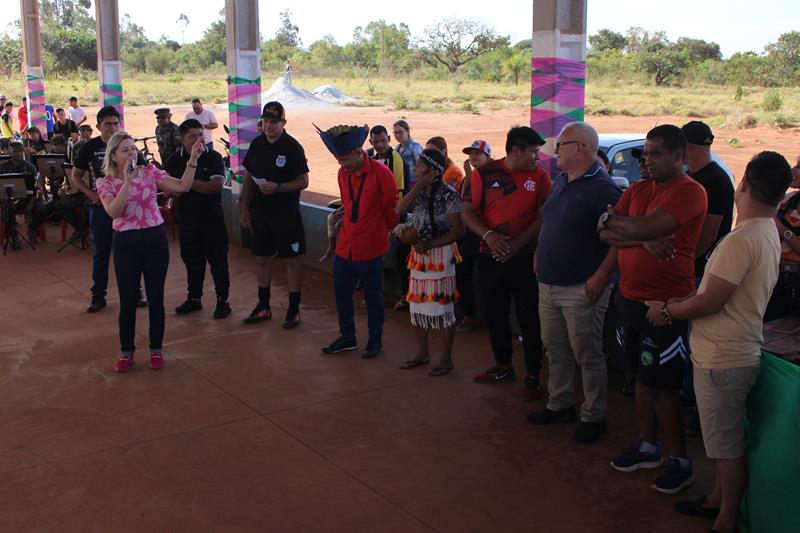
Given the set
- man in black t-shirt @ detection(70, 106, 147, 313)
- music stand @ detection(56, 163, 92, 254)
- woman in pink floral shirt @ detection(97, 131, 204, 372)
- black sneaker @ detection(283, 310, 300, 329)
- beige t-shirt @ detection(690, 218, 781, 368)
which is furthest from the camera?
music stand @ detection(56, 163, 92, 254)

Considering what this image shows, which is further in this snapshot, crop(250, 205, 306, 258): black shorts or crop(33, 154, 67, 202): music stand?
crop(33, 154, 67, 202): music stand

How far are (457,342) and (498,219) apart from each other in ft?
6.45

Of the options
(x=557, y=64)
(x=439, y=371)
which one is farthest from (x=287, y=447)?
(x=557, y=64)

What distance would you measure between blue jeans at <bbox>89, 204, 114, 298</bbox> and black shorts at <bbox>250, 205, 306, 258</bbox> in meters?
1.69

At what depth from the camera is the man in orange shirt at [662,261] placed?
4836 millimetres

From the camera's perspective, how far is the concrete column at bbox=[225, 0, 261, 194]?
1272 cm

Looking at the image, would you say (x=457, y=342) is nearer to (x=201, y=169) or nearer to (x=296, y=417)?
(x=296, y=417)

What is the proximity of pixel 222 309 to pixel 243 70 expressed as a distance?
4.93 meters

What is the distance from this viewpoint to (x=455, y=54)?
7481cm

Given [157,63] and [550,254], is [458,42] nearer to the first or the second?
[157,63]

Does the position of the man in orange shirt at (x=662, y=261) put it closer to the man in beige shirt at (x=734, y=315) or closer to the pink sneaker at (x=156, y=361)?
the man in beige shirt at (x=734, y=315)

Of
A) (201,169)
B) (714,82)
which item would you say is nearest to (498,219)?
(201,169)

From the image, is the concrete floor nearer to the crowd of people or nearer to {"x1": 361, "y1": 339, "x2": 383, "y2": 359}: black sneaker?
{"x1": 361, "y1": 339, "x2": 383, "y2": 359}: black sneaker

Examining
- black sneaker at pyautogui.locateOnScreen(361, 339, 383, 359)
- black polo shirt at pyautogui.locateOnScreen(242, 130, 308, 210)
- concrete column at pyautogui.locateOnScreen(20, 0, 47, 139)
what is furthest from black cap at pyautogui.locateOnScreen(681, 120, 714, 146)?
concrete column at pyautogui.locateOnScreen(20, 0, 47, 139)
